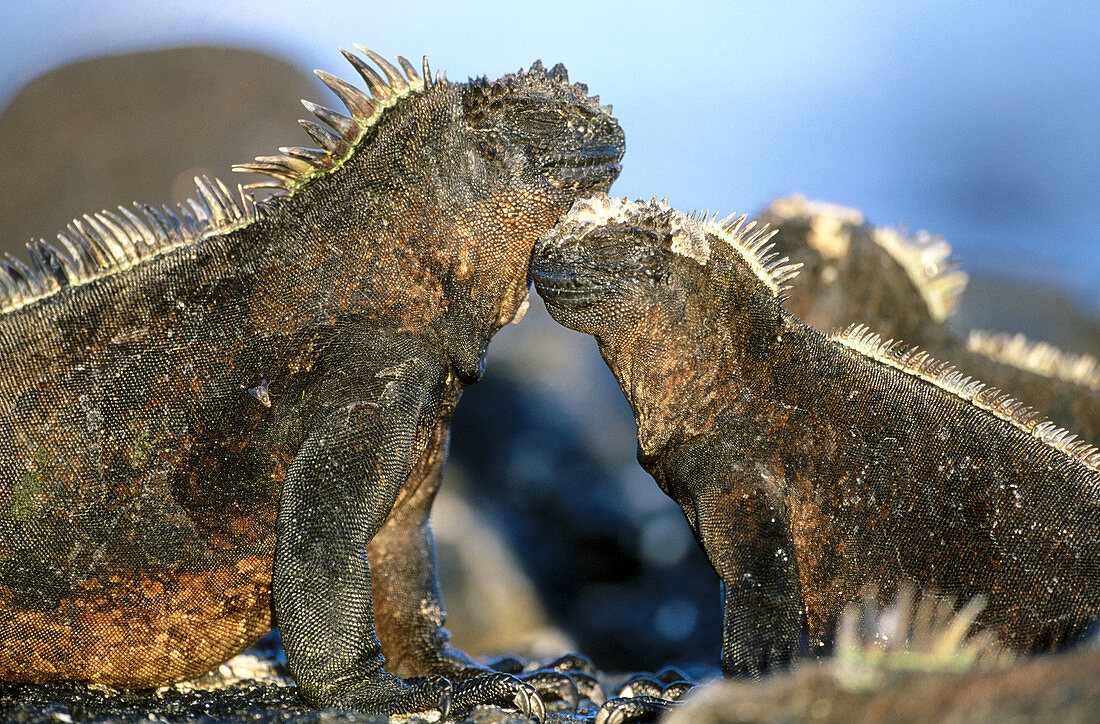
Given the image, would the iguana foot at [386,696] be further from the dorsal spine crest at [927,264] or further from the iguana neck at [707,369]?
the dorsal spine crest at [927,264]

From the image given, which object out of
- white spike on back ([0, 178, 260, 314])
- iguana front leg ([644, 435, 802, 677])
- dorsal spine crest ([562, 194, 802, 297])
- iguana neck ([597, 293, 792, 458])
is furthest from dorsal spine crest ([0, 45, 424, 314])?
iguana front leg ([644, 435, 802, 677])

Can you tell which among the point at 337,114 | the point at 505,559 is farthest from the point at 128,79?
the point at 337,114

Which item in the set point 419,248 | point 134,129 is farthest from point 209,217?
point 134,129

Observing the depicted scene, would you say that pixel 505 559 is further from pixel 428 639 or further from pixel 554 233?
pixel 554 233

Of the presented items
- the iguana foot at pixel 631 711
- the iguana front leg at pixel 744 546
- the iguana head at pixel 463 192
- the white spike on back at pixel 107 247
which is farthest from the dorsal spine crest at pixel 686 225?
the iguana foot at pixel 631 711

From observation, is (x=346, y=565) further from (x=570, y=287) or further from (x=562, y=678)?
(x=570, y=287)

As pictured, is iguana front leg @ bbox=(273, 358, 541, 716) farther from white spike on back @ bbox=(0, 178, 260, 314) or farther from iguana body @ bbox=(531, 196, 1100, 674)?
white spike on back @ bbox=(0, 178, 260, 314)
